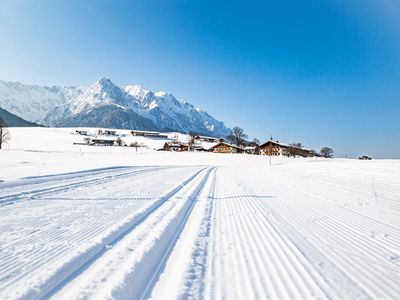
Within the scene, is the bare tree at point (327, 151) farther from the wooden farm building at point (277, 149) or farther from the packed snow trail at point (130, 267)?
the packed snow trail at point (130, 267)

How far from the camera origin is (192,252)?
15.1 ft

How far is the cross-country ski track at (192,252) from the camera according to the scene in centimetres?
334

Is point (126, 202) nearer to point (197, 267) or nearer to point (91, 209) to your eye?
point (91, 209)

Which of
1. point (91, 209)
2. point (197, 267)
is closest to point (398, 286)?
point (197, 267)

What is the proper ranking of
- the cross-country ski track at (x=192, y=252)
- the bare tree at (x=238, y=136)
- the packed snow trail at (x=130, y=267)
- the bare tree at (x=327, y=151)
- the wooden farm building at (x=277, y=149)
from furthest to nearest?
the bare tree at (x=327, y=151) → the bare tree at (x=238, y=136) → the wooden farm building at (x=277, y=149) → the cross-country ski track at (x=192, y=252) → the packed snow trail at (x=130, y=267)

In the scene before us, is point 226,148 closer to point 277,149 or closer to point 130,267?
point 277,149

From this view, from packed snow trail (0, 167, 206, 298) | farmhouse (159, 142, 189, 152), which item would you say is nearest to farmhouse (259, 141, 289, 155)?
farmhouse (159, 142, 189, 152)

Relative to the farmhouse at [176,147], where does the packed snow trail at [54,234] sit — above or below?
below

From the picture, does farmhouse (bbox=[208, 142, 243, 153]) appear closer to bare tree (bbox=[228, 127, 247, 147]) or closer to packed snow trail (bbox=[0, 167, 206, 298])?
bare tree (bbox=[228, 127, 247, 147])

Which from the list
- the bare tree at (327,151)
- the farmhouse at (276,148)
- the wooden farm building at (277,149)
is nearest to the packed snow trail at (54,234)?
the wooden farm building at (277,149)

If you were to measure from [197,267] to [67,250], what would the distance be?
2.12 m

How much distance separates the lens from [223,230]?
6.03 m

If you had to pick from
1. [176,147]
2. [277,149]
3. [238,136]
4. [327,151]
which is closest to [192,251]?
[277,149]

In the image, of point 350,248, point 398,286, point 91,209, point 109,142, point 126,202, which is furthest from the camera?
point 109,142
